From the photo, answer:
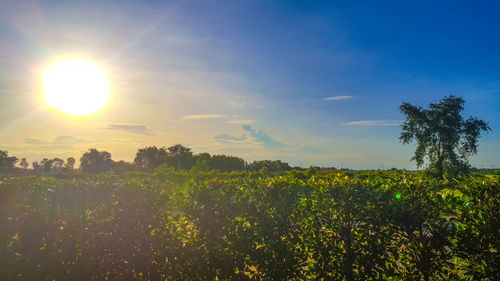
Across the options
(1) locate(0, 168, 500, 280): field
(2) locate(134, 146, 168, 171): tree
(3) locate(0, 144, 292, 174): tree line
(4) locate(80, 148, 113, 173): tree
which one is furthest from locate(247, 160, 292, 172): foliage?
(4) locate(80, 148, 113, 173): tree

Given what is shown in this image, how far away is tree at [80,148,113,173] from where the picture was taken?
78.2m

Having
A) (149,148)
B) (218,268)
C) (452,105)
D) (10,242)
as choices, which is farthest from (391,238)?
(149,148)

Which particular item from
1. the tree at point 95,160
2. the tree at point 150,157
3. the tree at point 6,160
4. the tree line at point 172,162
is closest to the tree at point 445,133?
the tree line at point 172,162

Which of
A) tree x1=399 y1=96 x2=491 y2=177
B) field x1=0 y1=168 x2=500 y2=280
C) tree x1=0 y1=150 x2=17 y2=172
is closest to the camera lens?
field x1=0 y1=168 x2=500 y2=280

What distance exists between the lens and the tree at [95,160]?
257ft

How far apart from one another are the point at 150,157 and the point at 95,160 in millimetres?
28007

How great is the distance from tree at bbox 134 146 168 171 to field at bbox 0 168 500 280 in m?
57.3

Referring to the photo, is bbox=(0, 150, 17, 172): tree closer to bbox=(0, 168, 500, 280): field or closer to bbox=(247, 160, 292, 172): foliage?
bbox=(247, 160, 292, 172): foliage

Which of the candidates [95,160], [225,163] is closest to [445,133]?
[225,163]

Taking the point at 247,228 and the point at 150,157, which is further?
the point at 150,157

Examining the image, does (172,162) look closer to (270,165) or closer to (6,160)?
(270,165)

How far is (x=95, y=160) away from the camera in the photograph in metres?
A: 81.9

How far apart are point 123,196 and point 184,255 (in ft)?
5.89

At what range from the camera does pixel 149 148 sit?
65.2 metres
